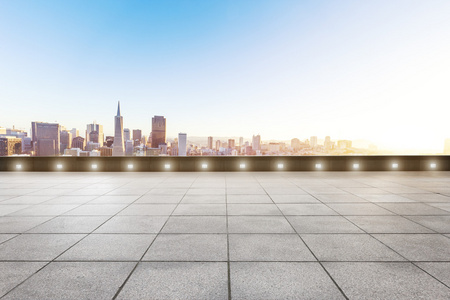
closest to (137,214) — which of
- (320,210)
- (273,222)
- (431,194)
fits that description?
(273,222)

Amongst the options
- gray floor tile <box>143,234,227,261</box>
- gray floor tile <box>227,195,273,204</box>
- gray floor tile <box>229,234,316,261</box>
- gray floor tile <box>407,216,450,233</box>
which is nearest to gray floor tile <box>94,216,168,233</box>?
gray floor tile <box>143,234,227,261</box>

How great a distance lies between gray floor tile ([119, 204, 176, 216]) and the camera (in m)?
6.18

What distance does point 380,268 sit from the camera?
3.46 metres

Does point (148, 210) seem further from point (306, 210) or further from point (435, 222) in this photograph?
point (435, 222)

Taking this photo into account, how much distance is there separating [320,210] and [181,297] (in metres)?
4.86

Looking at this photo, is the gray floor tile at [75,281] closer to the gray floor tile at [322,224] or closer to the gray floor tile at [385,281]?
the gray floor tile at [385,281]

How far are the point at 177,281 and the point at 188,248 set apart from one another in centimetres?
98

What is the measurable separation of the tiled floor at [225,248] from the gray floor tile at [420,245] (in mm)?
18

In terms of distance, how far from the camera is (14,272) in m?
3.34

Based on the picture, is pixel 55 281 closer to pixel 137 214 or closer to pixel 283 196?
pixel 137 214

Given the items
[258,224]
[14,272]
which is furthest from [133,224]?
[258,224]

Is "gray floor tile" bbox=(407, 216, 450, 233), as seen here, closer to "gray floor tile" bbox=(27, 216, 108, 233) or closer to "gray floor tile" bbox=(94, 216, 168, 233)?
"gray floor tile" bbox=(94, 216, 168, 233)

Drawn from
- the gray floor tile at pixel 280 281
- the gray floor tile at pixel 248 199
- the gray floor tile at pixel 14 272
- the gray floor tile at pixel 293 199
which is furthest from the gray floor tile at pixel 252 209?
the gray floor tile at pixel 14 272

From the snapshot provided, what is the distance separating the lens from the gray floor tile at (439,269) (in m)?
3.21
